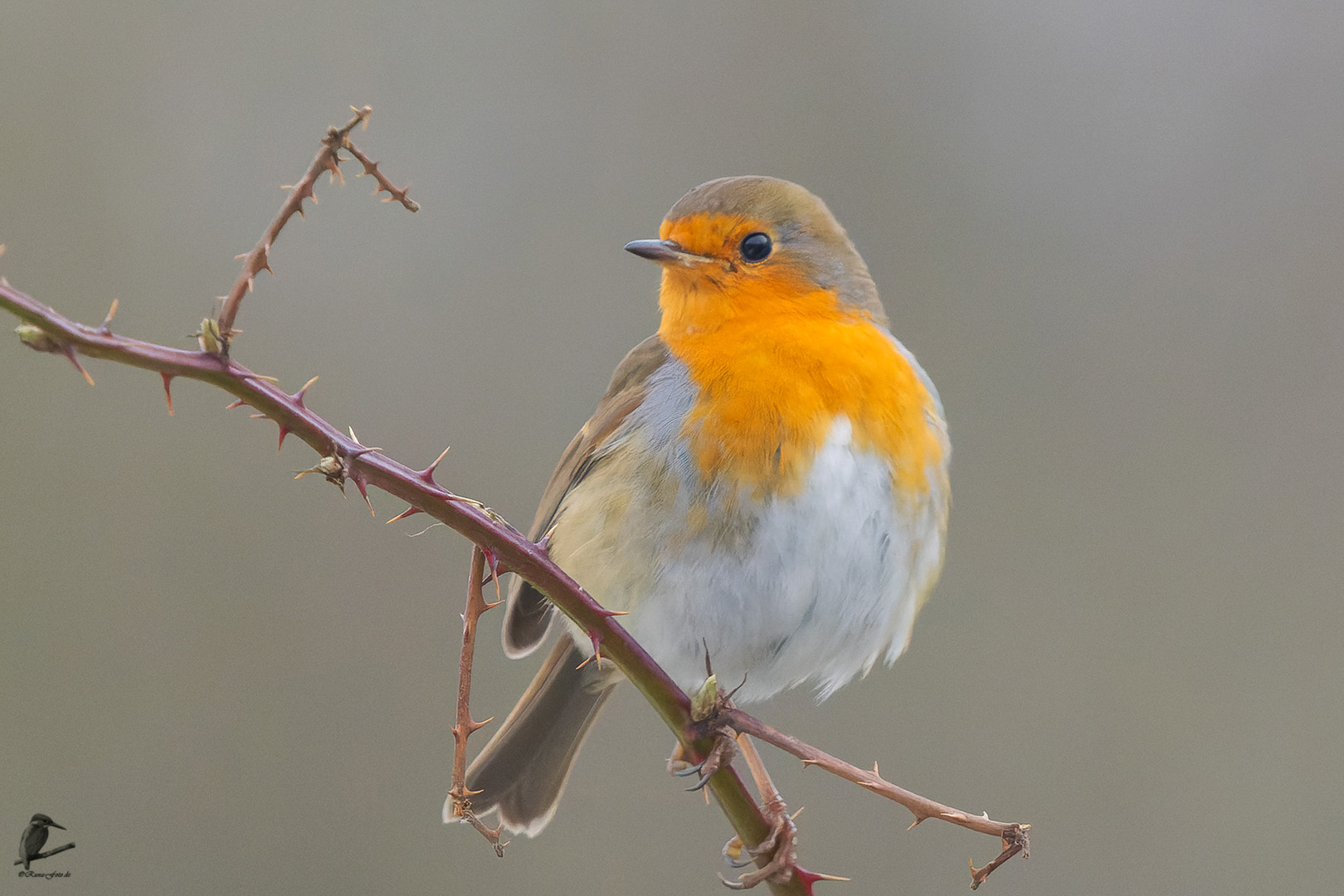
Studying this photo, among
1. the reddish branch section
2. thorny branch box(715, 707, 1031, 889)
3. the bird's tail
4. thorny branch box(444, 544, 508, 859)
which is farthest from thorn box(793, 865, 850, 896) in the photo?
the bird's tail

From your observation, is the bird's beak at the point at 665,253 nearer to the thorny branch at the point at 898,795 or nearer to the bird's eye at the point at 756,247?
the bird's eye at the point at 756,247

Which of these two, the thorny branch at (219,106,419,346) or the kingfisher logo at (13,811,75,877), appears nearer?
the thorny branch at (219,106,419,346)

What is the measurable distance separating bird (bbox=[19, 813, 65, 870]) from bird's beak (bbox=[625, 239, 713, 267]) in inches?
54.5

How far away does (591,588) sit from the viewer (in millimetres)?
2414

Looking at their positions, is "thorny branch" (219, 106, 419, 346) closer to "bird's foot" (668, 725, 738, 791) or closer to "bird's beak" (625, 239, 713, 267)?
"bird's foot" (668, 725, 738, 791)

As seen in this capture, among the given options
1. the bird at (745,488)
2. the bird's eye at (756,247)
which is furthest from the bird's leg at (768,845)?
the bird's eye at (756,247)

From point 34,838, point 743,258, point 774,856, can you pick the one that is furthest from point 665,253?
point 34,838

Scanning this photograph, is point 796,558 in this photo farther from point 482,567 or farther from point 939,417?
point 482,567

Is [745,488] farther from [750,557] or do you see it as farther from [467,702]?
[467,702]

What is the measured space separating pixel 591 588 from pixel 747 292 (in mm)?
682

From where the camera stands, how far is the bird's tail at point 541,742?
2.71m

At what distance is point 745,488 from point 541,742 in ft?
2.94

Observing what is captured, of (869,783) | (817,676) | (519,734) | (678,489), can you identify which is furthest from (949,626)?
(869,783)

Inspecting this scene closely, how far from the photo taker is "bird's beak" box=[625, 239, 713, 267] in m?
2.44
